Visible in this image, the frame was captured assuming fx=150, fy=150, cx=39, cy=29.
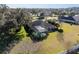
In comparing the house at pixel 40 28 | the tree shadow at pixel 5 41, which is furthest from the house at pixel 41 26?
the tree shadow at pixel 5 41

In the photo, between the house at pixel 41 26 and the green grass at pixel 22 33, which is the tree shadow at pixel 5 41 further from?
the house at pixel 41 26

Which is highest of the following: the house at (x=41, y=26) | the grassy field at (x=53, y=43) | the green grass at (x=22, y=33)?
the house at (x=41, y=26)

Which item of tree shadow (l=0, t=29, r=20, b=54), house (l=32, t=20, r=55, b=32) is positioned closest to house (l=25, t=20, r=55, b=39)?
house (l=32, t=20, r=55, b=32)

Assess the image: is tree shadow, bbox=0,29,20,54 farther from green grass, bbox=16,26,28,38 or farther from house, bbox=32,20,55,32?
house, bbox=32,20,55,32

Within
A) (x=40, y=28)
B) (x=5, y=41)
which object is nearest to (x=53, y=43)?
(x=40, y=28)

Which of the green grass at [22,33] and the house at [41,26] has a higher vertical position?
the house at [41,26]

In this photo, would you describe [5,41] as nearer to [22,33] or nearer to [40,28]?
[22,33]

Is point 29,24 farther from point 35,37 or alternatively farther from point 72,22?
point 72,22
